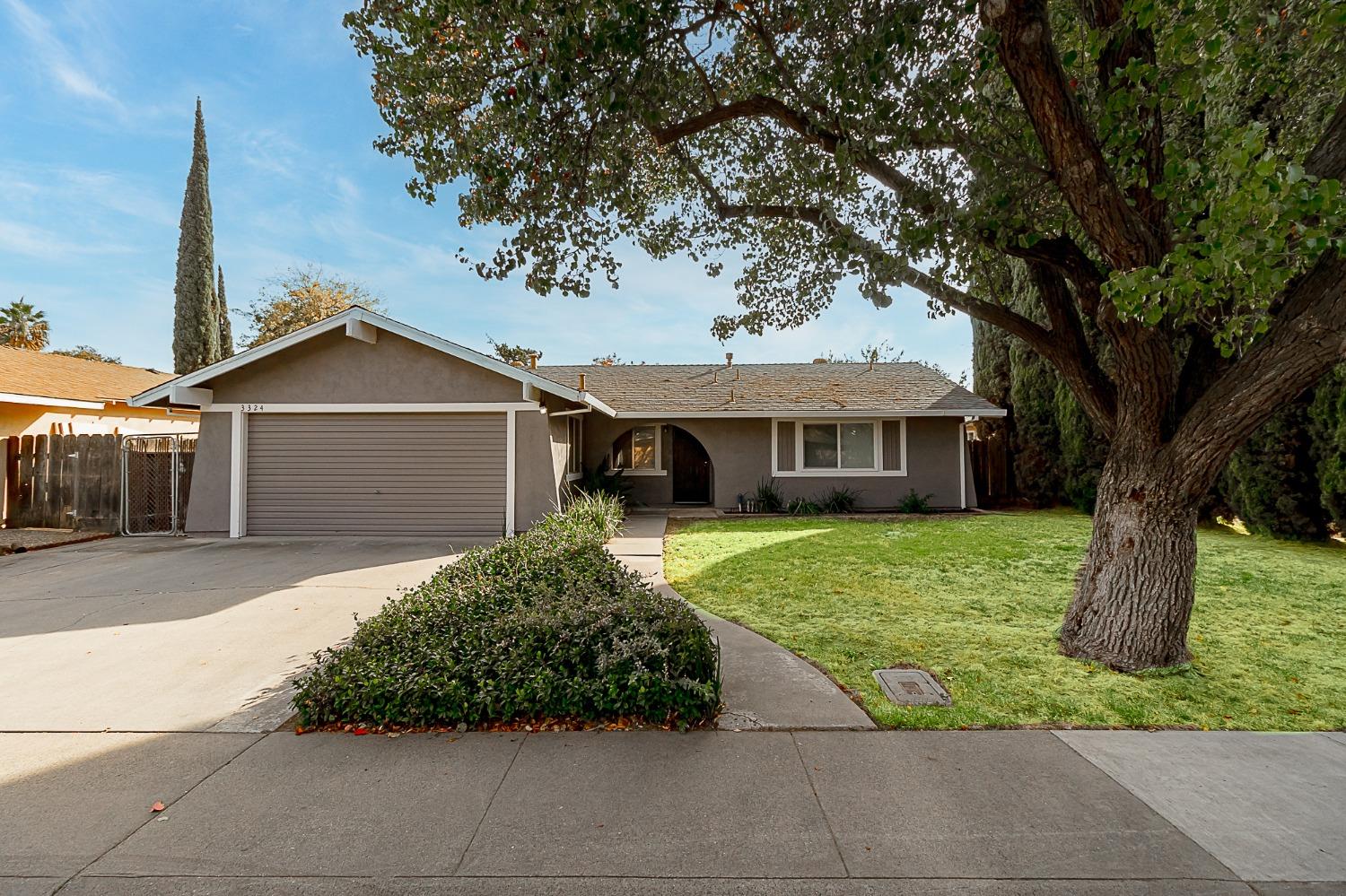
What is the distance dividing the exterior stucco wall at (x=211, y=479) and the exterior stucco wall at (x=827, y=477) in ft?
29.1

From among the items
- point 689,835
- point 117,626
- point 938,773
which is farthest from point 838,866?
point 117,626

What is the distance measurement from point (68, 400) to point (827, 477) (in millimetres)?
16364

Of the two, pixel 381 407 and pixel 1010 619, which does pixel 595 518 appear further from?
pixel 1010 619

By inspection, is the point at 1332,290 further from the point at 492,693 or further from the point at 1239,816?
the point at 492,693

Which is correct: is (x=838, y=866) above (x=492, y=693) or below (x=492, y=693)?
below

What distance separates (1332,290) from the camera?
3.73 meters

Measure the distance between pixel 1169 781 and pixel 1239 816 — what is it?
315mm

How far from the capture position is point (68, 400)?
40.2 ft

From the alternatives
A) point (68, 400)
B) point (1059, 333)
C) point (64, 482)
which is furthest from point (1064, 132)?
point (68, 400)

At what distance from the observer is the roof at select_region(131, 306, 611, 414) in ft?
34.1

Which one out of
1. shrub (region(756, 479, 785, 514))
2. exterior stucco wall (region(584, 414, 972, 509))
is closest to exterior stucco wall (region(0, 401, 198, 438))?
exterior stucco wall (region(584, 414, 972, 509))

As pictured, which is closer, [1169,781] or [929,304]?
[1169,781]

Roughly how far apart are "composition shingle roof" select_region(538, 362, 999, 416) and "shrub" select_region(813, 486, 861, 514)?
204 cm

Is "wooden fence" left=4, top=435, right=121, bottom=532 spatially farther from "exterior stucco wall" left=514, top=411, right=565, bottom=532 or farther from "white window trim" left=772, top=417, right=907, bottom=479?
"white window trim" left=772, top=417, right=907, bottom=479
